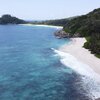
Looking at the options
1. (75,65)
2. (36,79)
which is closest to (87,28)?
(75,65)

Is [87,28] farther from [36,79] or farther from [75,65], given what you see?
[36,79]

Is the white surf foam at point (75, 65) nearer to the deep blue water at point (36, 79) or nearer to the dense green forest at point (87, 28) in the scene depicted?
the deep blue water at point (36, 79)

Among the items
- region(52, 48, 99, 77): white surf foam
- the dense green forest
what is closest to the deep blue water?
region(52, 48, 99, 77): white surf foam

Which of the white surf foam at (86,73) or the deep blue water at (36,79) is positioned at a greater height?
the white surf foam at (86,73)

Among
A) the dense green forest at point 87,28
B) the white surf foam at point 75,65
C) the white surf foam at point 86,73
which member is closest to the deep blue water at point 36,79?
the white surf foam at point 75,65

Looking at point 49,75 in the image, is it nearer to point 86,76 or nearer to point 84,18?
point 86,76

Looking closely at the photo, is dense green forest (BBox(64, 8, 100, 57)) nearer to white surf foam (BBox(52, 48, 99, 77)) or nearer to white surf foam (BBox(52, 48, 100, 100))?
white surf foam (BBox(52, 48, 99, 77))

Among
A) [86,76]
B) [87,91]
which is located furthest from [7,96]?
[86,76]

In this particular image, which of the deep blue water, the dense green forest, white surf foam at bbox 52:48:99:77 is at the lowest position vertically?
the deep blue water

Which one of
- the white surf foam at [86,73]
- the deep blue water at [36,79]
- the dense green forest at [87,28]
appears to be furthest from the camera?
the dense green forest at [87,28]
